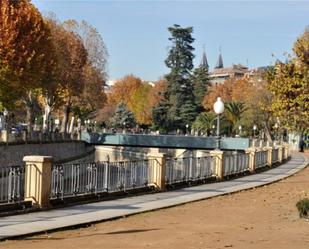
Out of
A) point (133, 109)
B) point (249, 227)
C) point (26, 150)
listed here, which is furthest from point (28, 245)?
point (133, 109)

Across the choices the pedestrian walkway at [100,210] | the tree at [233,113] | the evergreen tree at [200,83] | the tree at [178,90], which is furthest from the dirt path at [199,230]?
the evergreen tree at [200,83]

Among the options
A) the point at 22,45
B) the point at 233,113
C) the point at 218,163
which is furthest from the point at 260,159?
the point at 233,113

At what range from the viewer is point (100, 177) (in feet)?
60.9

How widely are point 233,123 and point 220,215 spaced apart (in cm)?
7929

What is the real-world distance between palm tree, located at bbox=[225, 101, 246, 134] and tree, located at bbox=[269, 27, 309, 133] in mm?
66399

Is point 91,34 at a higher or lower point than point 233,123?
higher

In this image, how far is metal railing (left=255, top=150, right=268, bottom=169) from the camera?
1337 inches

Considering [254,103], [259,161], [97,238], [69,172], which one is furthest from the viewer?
[254,103]

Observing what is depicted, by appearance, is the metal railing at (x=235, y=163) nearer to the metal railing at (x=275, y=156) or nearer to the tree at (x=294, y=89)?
the tree at (x=294, y=89)

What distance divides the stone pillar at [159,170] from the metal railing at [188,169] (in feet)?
1.77

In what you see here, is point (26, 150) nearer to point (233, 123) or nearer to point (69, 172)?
point (69, 172)

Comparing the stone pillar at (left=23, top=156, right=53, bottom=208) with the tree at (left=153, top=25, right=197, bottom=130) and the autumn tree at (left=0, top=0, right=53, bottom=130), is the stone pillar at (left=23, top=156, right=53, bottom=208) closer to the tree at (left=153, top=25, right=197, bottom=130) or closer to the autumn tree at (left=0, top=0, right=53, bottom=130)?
the autumn tree at (left=0, top=0, right=53, bottom=130)

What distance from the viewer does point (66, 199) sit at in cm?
1677

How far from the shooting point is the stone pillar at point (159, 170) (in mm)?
21125
